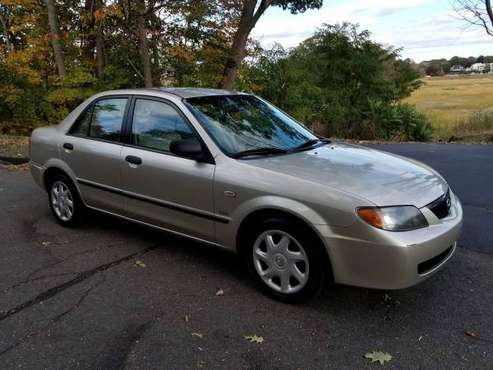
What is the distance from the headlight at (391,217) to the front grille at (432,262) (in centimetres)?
26

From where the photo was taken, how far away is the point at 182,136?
13.6 ft

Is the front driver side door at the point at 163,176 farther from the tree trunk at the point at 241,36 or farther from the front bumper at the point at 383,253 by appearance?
the tree trunk at the point at 241,36

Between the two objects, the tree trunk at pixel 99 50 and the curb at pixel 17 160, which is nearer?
the curb at pixel 17 160

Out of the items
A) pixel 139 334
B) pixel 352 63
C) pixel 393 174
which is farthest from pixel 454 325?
pixel 352 63

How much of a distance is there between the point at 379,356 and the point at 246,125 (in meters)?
2.24

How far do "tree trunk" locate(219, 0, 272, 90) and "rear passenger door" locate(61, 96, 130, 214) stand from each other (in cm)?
830

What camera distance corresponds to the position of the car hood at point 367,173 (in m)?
3.31

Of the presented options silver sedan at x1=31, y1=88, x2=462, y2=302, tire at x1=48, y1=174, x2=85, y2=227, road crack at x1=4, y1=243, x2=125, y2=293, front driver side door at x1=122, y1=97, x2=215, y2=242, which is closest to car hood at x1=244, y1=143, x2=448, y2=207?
silver sedan at x1=31, y1=88, x2=462, y2=302

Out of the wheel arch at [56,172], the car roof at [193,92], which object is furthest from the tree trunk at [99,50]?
the car roof at [193,92]

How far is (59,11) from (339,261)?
13.0 metres

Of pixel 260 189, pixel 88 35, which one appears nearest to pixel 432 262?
pixel 260 189

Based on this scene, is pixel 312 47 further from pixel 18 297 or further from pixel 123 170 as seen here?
pixel 18 297

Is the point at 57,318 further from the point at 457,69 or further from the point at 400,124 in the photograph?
the point at 457,69

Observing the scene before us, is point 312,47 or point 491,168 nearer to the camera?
point 491,168
